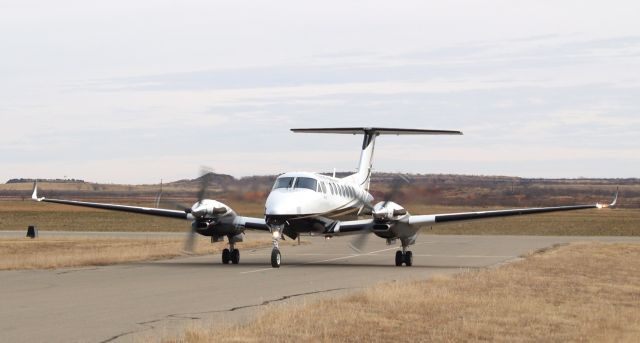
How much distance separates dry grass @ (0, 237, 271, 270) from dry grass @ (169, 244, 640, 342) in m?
13.8

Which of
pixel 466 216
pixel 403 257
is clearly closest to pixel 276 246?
pixel 403 257

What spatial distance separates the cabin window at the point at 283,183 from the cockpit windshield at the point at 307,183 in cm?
23

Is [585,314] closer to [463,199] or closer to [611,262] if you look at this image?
[611,262]

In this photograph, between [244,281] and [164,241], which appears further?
[164,241]

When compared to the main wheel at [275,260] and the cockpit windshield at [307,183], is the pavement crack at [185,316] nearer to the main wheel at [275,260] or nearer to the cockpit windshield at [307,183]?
the main wheel at [275,260]

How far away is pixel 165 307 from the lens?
59.8 ft

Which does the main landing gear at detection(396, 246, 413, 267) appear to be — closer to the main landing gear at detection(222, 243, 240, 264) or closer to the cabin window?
the cabin window

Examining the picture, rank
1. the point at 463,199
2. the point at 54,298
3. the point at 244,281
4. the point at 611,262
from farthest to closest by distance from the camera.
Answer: the point at 463,199
the point at 611,262
the point at 244,281
the point at 54,298

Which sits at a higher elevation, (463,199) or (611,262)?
(463,199)

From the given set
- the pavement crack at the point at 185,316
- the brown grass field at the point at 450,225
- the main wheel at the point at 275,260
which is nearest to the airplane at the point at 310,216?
the main wheel at the point at 275,260

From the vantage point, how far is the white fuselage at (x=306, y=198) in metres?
30.2

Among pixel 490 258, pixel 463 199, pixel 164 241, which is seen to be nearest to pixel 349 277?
pixel 490 258

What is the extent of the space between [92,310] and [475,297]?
25.7 ft

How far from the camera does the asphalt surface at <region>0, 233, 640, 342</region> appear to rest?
50.0 ft
